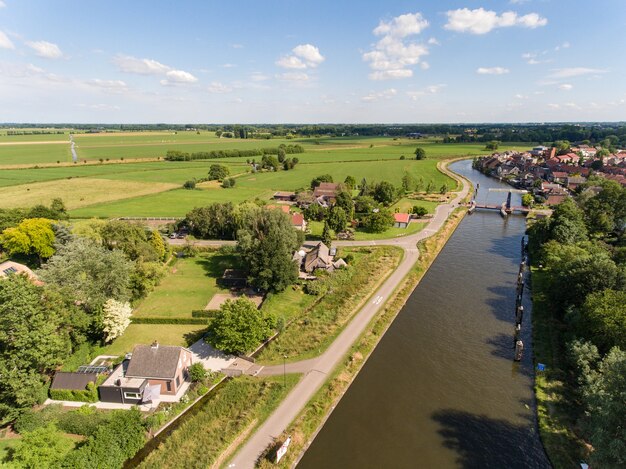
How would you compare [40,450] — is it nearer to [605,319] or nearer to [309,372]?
[309,372]

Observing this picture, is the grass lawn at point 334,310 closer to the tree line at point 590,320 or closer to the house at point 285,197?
the tree line at point 590,320

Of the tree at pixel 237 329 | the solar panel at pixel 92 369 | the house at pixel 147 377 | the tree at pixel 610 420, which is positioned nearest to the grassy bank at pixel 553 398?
the tree at pixel 610 420

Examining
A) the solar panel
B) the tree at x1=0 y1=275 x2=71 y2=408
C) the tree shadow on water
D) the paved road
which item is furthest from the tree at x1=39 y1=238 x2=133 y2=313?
the tree shadow on water

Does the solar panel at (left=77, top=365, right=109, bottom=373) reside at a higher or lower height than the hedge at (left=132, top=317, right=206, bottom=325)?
lower

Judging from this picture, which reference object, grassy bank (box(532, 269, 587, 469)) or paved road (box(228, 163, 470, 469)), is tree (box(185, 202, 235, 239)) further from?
grassy bank (box(532, 269, 587, 469))

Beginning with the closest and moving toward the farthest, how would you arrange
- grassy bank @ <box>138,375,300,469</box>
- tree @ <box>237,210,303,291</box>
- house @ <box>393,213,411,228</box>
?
grassy bank @ <box>138,375,300,469</box> < tree @ <box>237,210,303,291</box> < house @ <box>393,213,411,228</box>

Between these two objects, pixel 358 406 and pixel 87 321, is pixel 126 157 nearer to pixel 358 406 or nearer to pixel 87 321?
pixel 87 321
